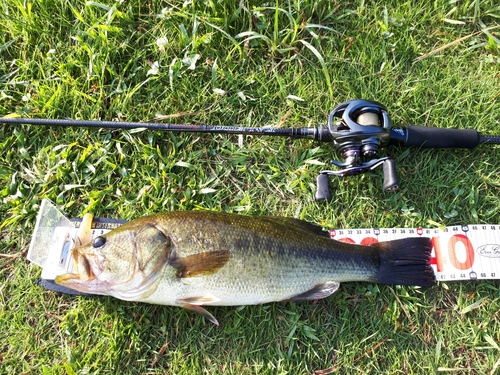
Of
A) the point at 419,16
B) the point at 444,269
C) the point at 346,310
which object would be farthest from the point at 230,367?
the point at 419,16

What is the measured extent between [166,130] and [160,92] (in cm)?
53

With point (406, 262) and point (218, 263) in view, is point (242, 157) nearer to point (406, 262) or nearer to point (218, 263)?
point (218, 263)

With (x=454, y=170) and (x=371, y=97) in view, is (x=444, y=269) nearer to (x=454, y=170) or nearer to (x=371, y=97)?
(x=454, y=170)

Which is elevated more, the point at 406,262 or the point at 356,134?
the point at 356,134

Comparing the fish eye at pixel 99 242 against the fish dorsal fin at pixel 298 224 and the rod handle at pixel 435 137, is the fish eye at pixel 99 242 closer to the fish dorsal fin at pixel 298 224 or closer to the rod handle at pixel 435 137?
the fish dorsal fin at pixel 298 224

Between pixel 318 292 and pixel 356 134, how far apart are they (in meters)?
1.24

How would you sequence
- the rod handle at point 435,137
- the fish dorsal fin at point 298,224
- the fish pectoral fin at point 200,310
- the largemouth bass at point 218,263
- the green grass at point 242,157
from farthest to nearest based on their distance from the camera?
the rod handle at point 435,137 → the green grass at point 242,157 → the fish dorsal fin at point 298,224 → the fish pectoral fin at point 200,310 → the largemouth bass at point 218,263

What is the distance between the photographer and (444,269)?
322cm

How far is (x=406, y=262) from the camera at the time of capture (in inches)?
121

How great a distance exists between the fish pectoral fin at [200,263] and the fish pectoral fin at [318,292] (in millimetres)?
660

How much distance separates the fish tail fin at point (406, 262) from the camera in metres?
3.04

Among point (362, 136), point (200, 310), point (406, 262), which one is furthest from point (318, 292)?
point (362, 136)

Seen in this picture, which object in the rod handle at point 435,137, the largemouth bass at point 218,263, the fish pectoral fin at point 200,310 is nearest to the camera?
the largemouth bass at point 218,263

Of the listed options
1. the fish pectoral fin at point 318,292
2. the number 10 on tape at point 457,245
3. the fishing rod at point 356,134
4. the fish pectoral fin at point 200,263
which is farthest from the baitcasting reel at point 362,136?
the fish pectoral fin at point 200,263
